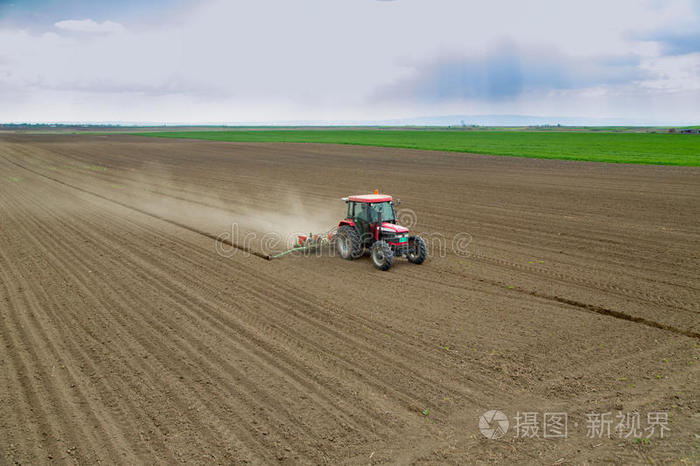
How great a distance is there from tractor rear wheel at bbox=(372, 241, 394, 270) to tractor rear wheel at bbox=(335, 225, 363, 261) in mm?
750

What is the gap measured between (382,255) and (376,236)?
2.97ft

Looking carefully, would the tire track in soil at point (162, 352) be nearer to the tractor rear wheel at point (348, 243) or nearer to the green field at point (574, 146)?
the tractor rear wheel at point (348, 243)

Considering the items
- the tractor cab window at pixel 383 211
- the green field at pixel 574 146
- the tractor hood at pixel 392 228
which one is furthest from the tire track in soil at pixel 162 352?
the green field at pixel 574 146

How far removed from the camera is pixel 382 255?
13.1m

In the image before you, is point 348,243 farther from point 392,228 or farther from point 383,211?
point 392,228

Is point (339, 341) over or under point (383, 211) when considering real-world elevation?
under

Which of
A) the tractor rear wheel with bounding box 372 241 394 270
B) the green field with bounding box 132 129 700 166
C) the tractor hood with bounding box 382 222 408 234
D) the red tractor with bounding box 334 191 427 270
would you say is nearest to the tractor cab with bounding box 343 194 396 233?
the red tractor with bounding box 334 191 427 270

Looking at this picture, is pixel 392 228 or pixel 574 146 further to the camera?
pixel 574 146

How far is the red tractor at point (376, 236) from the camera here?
13352mm

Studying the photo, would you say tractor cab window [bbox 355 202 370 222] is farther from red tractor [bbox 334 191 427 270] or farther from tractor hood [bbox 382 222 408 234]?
tractor hood [bbox 382 222 408 234]

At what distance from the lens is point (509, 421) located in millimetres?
6590

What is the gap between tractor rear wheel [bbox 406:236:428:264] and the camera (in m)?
13.7

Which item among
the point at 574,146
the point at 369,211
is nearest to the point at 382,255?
the point at 369,211

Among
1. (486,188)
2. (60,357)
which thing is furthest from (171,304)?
(486,188)
